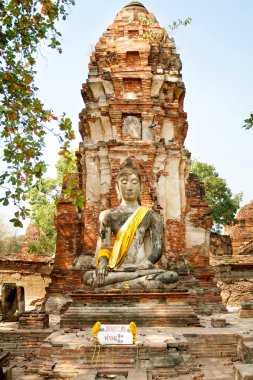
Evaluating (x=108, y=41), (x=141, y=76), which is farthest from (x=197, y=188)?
(x=108, y=41)

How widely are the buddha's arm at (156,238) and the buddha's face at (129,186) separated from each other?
0.62 m

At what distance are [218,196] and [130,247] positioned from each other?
2020cm

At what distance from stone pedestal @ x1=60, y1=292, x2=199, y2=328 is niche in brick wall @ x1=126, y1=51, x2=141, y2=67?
313 inches

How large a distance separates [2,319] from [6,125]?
481 centimetres

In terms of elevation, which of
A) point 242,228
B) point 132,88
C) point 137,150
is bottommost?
point 242,228

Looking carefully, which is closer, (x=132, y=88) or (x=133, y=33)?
(x=132, y=88)

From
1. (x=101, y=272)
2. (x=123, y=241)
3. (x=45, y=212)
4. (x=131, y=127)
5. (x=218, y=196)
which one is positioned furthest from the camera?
(x=218, y=196)

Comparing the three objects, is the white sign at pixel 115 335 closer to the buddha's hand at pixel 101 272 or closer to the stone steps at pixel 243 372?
the stone steps at pixel 243 372

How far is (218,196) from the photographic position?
2759cm

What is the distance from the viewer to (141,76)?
12266 millimetres

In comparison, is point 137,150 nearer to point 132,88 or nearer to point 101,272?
point 132,88

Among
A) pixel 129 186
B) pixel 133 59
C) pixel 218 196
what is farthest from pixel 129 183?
pixel 218 196

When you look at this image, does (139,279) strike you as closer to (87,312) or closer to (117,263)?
(117,263)

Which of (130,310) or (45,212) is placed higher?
(45,212)
